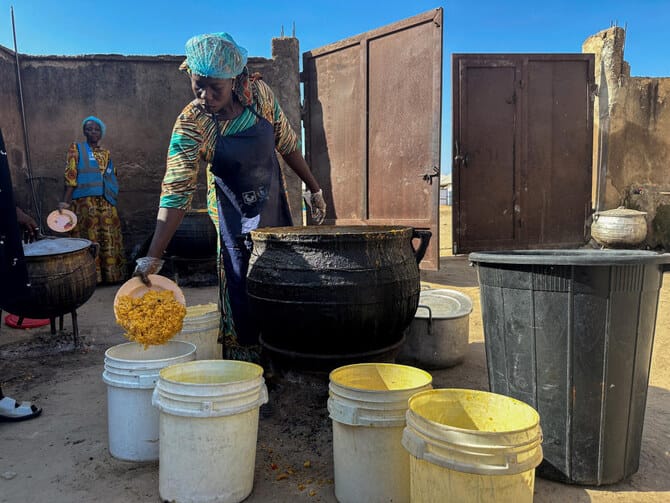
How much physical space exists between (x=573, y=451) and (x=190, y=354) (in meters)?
1.71

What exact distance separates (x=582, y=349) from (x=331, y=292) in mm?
1028

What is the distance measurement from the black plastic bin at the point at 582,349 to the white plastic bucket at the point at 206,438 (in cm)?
107

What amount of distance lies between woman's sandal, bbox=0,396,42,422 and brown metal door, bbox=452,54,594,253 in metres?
6.29

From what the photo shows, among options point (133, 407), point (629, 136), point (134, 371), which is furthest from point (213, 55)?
point (629, 136)

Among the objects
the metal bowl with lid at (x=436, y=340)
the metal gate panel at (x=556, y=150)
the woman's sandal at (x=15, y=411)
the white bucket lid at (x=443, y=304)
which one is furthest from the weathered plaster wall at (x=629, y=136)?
the woman's sandal at (x=15, y=411)

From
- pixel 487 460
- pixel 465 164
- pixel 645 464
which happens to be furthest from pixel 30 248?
pixel 465 164

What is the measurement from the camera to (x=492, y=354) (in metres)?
2.24

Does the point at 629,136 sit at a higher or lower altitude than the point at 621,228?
higher

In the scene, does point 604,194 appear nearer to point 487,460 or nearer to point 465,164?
point 465,164

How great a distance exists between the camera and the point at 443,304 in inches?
147

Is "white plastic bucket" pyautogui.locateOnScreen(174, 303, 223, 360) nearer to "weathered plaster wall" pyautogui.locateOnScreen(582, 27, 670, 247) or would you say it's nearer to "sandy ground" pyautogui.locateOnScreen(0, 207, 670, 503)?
"sandy ground" pyautogui.locateOnScreen(0, 207, 670, 503)

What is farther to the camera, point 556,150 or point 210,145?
point 556,150

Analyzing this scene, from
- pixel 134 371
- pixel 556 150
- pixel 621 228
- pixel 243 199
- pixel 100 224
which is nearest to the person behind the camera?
pixel 134 371

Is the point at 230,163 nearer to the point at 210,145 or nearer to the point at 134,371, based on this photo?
the point at 210,145
